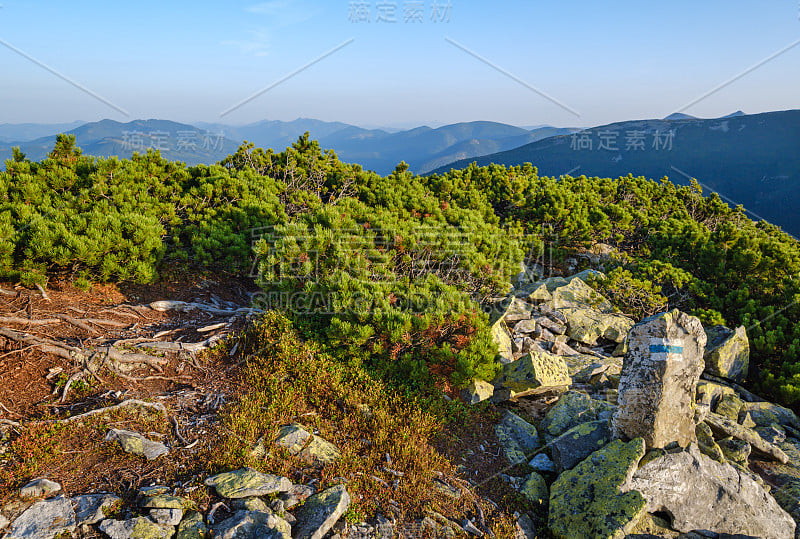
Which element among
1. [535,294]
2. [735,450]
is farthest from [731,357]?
[535,294]

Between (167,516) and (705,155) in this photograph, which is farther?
(705,155)

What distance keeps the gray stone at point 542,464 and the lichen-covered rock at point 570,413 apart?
0.43 metres

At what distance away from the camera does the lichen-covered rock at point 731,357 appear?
849cm

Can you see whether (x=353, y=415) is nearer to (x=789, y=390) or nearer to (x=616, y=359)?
(x=616, y=359)

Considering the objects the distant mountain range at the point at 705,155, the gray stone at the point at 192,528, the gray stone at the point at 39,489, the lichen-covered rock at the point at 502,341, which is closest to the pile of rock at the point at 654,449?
the lichen-covered rock at the point at 502,341

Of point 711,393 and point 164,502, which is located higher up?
point 164,502

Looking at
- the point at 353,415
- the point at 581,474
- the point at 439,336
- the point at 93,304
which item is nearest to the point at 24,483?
the point at 353,415

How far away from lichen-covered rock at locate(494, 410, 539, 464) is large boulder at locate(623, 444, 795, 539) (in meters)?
1.57

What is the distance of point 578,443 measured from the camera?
577 cm

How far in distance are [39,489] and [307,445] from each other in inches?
101

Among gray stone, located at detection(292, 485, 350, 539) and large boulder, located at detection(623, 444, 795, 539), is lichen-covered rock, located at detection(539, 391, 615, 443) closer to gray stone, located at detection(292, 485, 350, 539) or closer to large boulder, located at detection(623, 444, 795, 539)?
large boulder, located at detection(623, 444, 795, 539)

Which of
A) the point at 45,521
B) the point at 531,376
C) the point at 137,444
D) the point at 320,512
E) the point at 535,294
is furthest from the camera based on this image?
the point at 535,294

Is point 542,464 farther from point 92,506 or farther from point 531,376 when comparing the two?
point 92,506

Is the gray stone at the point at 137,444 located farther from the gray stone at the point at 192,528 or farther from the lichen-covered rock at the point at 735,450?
the lichen-covered rock at the point at 735,450
